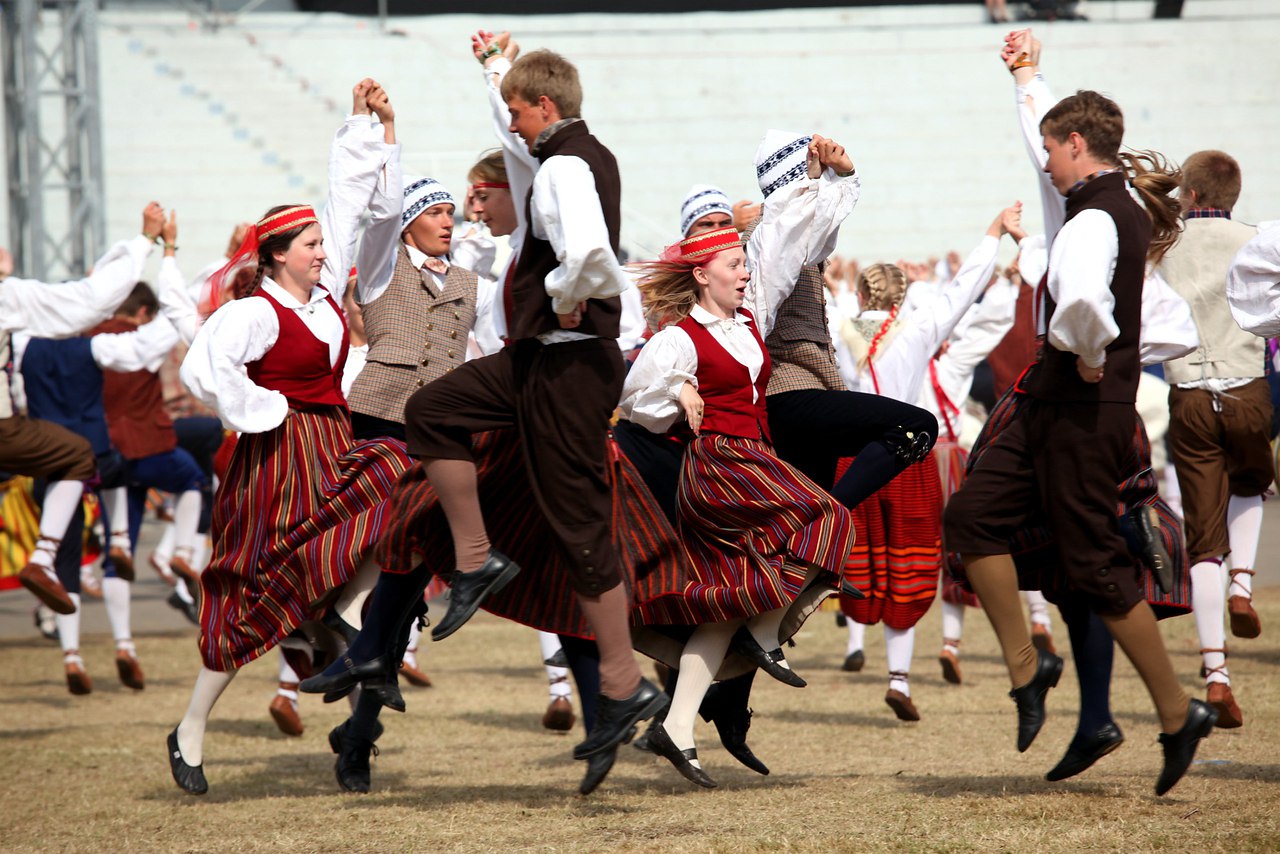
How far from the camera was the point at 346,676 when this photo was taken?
4.42m

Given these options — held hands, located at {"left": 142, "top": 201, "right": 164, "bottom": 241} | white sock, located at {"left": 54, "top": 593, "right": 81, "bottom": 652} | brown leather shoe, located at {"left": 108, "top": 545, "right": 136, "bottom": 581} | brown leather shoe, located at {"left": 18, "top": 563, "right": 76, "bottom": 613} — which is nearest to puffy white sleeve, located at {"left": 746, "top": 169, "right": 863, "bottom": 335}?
held hands, located at {"left": 142, "top": 201, "right": 164, "bottom": 241}

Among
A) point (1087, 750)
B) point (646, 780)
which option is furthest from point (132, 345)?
point (1087, 750)

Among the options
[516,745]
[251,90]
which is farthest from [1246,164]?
[516,745]

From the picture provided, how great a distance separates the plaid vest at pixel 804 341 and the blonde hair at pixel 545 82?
3.67 feet

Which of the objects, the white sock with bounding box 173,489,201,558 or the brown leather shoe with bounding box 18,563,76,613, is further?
the white sock with bounding box 173,489,201,558

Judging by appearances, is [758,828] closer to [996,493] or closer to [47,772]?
[996,493]

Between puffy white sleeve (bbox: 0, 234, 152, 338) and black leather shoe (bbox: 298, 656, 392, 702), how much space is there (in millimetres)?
2851

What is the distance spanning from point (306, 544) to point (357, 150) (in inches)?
47.5

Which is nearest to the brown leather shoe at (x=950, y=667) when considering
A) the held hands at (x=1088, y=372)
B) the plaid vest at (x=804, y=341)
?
the plaid vest at (x=804, y=341)

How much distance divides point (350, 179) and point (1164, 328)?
243 centimetres

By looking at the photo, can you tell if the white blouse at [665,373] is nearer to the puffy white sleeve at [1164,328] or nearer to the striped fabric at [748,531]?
the striped fabric at [748,531]

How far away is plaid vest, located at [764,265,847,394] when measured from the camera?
468cm

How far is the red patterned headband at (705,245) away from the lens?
446 centimetres

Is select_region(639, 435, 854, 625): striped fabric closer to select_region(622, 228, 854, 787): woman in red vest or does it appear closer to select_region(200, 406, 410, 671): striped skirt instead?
select_region(622, 228, 854, 787): woman in red vest
